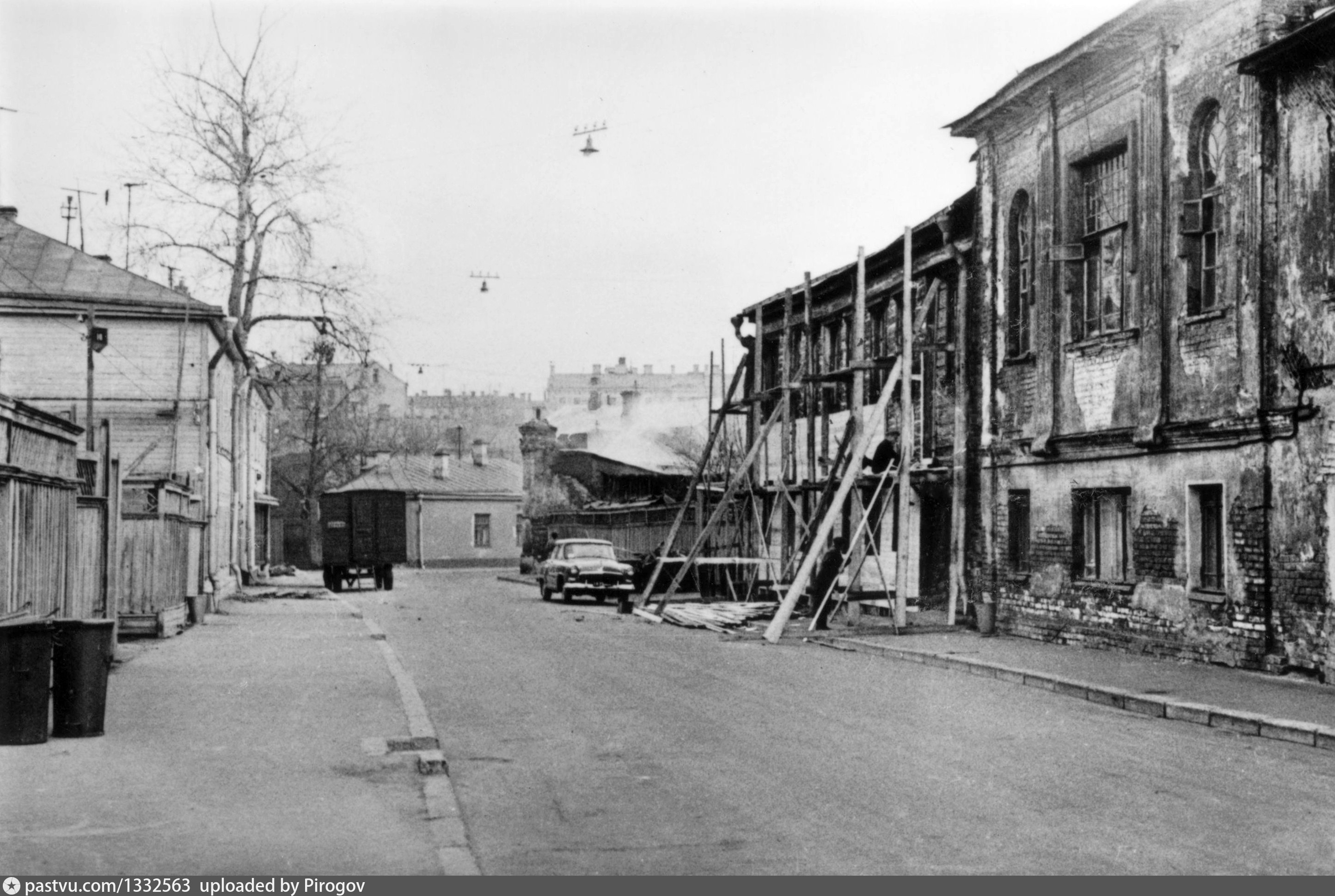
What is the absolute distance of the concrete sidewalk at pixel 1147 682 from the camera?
11.5 m

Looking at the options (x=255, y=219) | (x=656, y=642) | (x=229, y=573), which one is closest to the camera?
(x=656, y=642)

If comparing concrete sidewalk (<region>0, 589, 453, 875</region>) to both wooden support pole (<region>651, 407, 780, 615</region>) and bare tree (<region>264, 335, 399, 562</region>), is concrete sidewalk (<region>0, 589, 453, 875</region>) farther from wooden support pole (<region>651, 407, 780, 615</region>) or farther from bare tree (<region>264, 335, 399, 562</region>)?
bare tree (<region>264, 335, 399, 562</region>)

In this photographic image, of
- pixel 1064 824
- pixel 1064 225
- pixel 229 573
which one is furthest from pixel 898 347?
pixel 229 573

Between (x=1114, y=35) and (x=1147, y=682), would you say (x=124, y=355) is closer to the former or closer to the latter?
(x=1114, y=35)

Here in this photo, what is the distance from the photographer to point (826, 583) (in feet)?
74.5

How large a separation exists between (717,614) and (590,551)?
1017 cm

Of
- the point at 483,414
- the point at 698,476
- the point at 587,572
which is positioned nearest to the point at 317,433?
the point at 587,572

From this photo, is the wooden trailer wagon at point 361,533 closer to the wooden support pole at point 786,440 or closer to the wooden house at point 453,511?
the wooden support pole at point 786,440

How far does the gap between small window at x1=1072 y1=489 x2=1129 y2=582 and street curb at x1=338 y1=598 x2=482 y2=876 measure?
897cm

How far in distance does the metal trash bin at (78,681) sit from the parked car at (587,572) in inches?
876

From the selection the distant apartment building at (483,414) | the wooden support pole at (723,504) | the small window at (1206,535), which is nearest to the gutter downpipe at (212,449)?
the wooden support pole at (723,504)

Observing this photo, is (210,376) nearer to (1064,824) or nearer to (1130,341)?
(1130,341)

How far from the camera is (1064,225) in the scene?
757 inches
